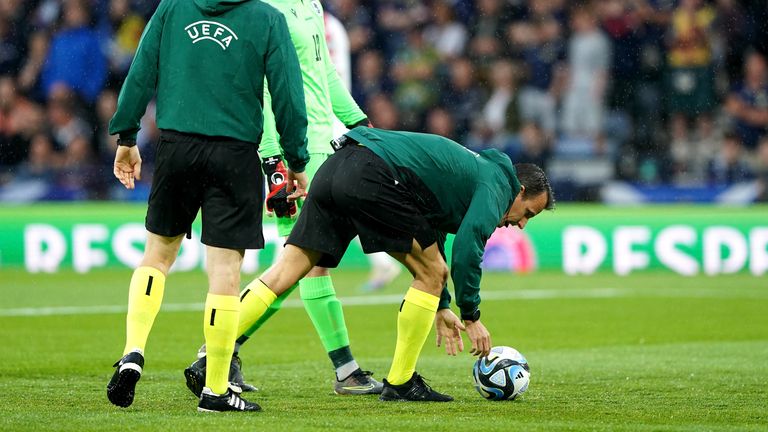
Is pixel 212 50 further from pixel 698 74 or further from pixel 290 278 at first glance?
pixel 698 74

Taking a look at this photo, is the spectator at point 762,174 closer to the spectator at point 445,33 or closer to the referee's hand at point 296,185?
the spectator at point 445,33

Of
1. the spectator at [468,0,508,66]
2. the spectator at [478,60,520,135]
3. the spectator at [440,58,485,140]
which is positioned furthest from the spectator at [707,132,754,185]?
the spectator at [468,0,508,66]

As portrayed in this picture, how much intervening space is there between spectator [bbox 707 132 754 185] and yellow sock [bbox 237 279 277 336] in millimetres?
12150

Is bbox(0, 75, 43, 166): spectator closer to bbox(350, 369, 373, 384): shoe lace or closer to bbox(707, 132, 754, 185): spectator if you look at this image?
bbox(707, 132, 754, 185): spectator

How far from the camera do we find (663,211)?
691 inches

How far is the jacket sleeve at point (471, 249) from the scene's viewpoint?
6391mm

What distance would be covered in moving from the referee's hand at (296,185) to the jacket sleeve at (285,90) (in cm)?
21

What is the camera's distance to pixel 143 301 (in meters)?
6.39

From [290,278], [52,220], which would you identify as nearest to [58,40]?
[52,220]

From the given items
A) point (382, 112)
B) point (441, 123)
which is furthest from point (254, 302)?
point (382, 112)

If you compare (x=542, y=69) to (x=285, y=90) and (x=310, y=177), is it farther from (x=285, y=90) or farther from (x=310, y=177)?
(x=285, y=90)

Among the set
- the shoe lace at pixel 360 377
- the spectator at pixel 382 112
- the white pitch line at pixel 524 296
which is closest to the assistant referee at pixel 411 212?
the shoe lace at pixel 360 377

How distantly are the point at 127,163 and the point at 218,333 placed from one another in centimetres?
100

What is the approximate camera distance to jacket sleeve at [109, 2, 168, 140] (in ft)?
20.7
